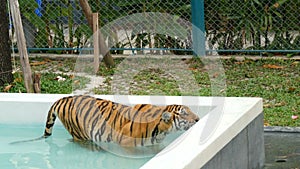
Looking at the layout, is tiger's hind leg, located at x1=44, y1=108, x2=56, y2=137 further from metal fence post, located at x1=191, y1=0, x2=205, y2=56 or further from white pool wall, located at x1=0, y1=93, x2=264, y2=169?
metal fence post, located at x1=191, y1=0, x2=205, y2=56

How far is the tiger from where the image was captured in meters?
5.13

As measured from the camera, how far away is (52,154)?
557 cm

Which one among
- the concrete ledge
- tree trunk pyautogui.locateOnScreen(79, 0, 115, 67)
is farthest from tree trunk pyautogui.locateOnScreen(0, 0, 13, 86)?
the concrete ledge

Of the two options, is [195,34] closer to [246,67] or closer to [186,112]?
[246,67]

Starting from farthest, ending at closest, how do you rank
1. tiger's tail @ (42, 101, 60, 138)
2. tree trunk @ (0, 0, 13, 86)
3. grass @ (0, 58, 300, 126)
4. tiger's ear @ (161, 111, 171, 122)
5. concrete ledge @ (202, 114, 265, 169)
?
1. tree trunk @ (0, 0, 13, 86)
2. grass @ (0, 58, 300, 126)
3. tiger's tail @ (42, 101, 60, 138)
4. tiger's ear @ (161, 111, 171, 122)
5. concrete ledge @ (202, 114, 265, 169)

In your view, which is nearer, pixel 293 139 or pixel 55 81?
pixel 293 139

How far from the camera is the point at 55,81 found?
9.06 m

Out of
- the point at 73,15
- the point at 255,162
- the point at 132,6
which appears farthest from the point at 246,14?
the point at 255,162

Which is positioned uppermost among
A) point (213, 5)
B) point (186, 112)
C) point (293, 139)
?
point (213, 5)

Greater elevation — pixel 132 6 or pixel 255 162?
pixel 132 6

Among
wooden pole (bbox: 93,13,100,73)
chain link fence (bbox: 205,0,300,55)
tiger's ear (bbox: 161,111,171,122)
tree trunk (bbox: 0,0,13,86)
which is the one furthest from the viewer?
chain link fence (bbox: 205,0,300,55)

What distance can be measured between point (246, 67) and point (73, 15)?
2.46 metres

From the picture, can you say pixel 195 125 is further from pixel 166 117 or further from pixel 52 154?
pixel 52 154

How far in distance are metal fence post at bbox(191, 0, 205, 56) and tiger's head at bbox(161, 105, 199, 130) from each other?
175 inches
